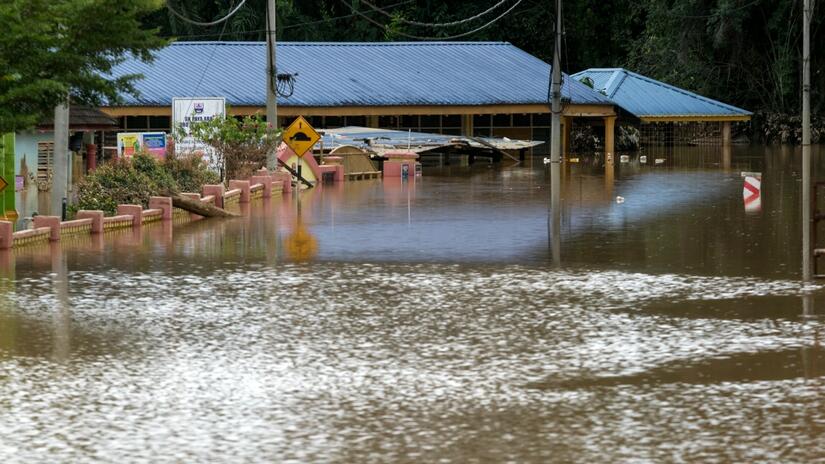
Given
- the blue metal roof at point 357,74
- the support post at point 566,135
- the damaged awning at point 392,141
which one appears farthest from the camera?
the support post at point 566,135

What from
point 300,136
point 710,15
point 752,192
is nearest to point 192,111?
point 300,136

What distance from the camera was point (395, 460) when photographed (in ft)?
30.3

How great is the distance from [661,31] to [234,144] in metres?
49.5

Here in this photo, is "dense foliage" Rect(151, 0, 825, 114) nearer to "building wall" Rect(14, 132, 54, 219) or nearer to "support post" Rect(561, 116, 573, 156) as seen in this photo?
"support post" Rect(561, 116, 573, 156)

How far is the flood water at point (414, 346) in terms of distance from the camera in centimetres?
980

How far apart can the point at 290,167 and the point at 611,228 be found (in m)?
16.9

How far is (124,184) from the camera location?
91.4 ft

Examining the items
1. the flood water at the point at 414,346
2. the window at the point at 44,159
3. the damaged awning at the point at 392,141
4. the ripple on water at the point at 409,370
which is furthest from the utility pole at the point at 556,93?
the ripple on water at the point at 409,370

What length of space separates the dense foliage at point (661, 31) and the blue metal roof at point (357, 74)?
12.6 m

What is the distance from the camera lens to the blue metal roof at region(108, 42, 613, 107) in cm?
5694

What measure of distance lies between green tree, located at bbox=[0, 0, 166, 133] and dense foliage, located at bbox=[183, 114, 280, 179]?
12.5 meters

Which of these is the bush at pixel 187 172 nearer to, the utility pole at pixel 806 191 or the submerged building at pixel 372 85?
the utility pole at pixel 806 191

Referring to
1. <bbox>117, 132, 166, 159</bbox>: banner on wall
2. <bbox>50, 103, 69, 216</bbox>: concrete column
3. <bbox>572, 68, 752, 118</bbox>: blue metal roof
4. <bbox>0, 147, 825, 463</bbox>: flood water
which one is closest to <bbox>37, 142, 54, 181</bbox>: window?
<bbox>117, 132, 166, 159</bbox>: banner on wall

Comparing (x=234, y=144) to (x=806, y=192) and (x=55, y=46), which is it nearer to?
(x=806, y=192)
